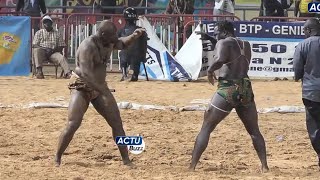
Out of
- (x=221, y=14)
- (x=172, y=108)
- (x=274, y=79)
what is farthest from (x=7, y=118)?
(x=221, y=14)

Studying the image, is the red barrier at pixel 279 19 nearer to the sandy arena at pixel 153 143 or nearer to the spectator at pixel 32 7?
the sandy arena at pixel 153 143

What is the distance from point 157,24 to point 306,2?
3.52 metres

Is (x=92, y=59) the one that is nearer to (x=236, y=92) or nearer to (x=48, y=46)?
(x=236, y=92)

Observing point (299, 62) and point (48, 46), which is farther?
point (48, 46)

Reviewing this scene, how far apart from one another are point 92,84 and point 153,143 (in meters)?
2.26

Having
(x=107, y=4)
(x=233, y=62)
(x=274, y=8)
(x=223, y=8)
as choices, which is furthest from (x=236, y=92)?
(x=107, y=4)

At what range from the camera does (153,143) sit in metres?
12.2

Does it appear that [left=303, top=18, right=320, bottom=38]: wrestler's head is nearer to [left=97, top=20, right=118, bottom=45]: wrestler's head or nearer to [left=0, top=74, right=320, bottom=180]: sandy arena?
[left=0, top=74, right=320, bottom=180]: sandy arena

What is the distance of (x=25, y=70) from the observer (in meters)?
20.2

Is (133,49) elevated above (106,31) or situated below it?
below

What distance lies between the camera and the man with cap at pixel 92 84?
10.2m

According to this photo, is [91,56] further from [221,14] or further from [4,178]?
[221,14]

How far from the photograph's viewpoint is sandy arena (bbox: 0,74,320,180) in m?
10.0

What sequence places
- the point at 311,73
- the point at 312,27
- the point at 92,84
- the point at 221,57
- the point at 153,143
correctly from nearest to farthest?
the point at 221,57 → the point at 92,84 → the point at 311,73 → the point at 312,27 → the point at 153,143
